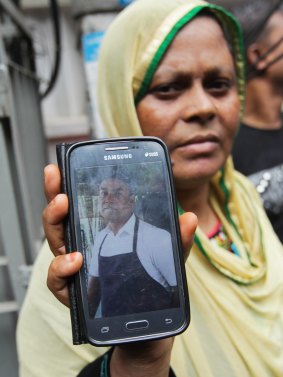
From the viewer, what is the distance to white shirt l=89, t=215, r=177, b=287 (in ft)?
1.54

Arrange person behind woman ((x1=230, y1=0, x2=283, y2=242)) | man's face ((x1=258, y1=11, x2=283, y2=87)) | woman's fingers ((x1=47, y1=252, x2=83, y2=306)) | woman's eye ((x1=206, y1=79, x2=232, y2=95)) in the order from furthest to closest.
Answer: man's face ((x1=258, y1=11, x2=283, y2=87)) → person behind woman ((x1=230, y1=0, x2=283, y2=242)) → woman's eye ((x1=206, y1=79, x2=232, y2=95)) → woman's fingers ((x1=47, y1=252, x2=83, y2=306))

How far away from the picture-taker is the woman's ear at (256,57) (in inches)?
57.3

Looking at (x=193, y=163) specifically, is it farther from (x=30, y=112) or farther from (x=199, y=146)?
(x=30, y=112)

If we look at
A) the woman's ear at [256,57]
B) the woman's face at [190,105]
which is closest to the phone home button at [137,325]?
the woman's face at [190,105]

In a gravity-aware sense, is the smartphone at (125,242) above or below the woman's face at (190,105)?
below

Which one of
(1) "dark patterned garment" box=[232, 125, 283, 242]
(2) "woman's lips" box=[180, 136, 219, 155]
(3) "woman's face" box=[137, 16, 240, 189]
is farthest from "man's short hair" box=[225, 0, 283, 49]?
(2) "woman's lips" box=[180, 136, 219, 155]

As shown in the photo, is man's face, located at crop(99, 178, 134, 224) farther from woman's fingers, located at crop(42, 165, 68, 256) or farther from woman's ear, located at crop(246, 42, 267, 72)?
woman's ear, located at crop(246, 42, 267, 72)

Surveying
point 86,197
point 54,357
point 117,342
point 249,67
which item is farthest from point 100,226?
point 249,67

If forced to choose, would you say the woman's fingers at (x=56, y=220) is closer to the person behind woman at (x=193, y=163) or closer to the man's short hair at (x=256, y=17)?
the person behind woman at (x=193, y=163)

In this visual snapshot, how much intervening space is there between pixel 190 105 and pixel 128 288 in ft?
1.31

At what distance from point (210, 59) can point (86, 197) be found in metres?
0.43

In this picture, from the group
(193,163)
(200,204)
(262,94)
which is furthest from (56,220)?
(262,94)

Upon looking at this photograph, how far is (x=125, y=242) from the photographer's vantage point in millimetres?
473

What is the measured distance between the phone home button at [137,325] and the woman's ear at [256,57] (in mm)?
1292
